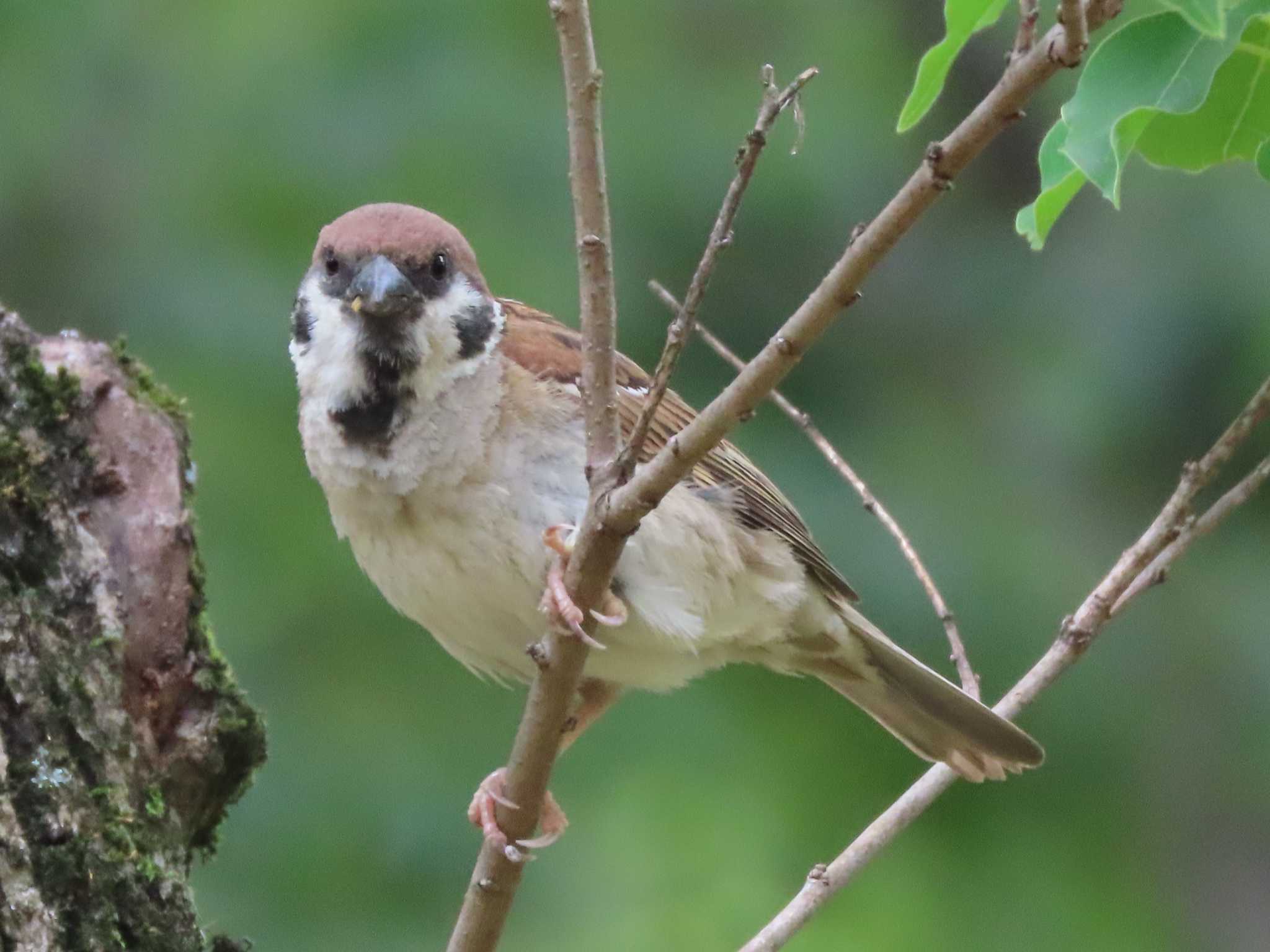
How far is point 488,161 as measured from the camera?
5.46 meters

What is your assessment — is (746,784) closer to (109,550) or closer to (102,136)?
(109,550)

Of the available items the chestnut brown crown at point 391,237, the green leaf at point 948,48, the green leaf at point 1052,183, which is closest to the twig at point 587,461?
the green leaf at point 948,48

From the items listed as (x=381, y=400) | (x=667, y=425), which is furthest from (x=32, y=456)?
(x=667, y=425)

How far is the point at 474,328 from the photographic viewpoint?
9.28 ft

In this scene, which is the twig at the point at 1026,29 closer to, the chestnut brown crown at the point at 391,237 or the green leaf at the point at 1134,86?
the green leaf at the point at 1134,86

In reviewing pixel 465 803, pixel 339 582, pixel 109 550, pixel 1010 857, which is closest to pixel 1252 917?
pixel 1010 857

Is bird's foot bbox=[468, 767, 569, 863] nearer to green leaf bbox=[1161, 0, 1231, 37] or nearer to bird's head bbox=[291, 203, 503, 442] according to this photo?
bird's head bbox=[291, 203, 503, 442]

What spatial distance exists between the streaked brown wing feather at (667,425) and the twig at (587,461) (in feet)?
2.50

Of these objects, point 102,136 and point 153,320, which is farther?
point 102,136

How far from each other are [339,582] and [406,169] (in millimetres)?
1295

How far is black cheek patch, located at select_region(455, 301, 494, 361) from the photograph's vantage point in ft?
9.16

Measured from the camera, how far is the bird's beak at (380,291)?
2.65 m

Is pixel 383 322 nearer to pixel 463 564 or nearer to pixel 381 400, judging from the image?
pixel 381 400

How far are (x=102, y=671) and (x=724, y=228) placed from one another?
116 cm
